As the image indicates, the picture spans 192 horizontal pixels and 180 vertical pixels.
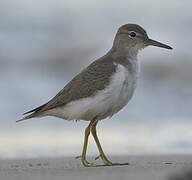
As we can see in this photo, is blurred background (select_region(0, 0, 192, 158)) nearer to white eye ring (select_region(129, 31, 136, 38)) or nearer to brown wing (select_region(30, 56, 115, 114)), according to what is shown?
brown wing (select_region(30, 56, 115, 114))

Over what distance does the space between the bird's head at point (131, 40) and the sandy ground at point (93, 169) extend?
4.55 feet

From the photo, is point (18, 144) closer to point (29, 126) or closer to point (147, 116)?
point (29, 126)

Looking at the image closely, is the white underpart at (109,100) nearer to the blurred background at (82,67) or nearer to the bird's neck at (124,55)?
the bird's neck at (124,55)

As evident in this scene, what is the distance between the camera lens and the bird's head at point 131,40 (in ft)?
37.1

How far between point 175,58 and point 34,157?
28.8ft

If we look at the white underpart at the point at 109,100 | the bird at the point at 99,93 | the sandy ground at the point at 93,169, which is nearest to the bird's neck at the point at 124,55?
the bird at the point at 99,93

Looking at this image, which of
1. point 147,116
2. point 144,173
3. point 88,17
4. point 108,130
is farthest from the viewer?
point 88,17

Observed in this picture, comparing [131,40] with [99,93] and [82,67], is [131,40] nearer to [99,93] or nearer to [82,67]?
[99,93]

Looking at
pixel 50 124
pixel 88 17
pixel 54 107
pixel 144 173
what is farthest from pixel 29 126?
pixel 88 17

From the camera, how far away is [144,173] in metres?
8.85

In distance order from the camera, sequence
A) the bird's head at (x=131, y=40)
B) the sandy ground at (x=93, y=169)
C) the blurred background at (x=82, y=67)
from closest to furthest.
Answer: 1. the sandy ground at (x=93, y=169)
2. the bird's head at (x=131, y=40)
3. the blurred background at (x=82, y=67)

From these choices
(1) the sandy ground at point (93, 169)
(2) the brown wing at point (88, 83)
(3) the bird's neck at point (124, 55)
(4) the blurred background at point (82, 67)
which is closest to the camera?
(1) the sandy ground at point (93, 169)

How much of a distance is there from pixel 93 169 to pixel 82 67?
9960 mm

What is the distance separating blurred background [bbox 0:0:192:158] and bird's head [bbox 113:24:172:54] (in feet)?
5.37
